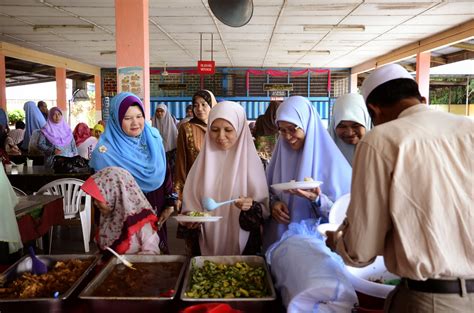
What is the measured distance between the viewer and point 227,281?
1336 millimetres

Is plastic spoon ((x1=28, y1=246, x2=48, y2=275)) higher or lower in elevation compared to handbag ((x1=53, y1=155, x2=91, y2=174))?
lower

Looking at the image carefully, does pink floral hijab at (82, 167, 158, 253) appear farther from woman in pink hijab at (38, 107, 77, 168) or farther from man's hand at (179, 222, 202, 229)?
woman in pink hijab at (38, 107, 77, 168)

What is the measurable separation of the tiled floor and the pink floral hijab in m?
2.14

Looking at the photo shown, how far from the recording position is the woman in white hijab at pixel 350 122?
6.57ft

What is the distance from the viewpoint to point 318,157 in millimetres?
1722

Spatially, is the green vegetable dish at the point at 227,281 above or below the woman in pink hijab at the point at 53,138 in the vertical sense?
below

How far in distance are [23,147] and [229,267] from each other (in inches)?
256

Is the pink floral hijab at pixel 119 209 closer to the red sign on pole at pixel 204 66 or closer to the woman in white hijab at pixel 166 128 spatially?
the woman in white hijab at pixel 166 128

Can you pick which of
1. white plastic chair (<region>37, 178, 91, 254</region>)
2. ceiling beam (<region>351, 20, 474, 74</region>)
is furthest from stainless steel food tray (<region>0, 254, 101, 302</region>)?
ceiling beam (<region>351, 20, 474, 74</region>)

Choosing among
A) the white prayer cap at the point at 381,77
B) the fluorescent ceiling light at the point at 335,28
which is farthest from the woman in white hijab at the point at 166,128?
the white prayer cap at the point at 381,77

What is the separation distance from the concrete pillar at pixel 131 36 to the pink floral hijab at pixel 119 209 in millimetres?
2733

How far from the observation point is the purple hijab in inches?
206

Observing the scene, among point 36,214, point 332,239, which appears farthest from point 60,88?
point 332,239

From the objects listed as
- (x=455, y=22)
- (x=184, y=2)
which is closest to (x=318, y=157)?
(x=184, y=2)
